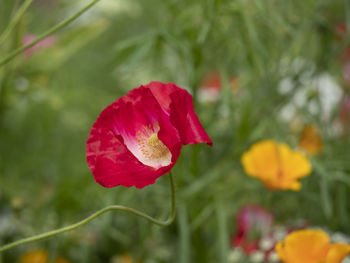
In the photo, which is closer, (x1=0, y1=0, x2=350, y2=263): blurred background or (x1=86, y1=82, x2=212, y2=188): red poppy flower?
(x1=86, y1=82, x2=212, y2=188): red poppy flower

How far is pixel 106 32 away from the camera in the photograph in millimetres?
1654

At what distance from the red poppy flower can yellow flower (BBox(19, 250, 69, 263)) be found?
0.43 meters

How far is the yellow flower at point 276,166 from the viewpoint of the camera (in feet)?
1.91

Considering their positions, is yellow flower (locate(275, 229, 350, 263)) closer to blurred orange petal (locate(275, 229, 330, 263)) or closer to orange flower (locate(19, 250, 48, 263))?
blurred orange petal (locate(275, 229, 330, 263))

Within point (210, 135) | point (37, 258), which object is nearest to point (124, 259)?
point (37, 258)

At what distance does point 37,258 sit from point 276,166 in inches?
17.2

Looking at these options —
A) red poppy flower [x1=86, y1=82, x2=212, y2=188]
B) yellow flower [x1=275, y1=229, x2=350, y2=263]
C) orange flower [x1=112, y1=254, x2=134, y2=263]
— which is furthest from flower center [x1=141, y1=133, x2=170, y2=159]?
orange flower [x1=112, y1=254, x2=134, y2=263]

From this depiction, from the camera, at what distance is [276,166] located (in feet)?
2.06

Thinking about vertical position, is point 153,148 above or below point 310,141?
above

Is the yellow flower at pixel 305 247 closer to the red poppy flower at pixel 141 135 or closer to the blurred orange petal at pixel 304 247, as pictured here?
the blurred orange petal at pixel 304 247

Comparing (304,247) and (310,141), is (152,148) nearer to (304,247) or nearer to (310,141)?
(304,247)

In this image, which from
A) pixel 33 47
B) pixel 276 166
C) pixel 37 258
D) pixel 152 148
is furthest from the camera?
pixel 33 47

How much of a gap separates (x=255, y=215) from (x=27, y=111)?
0.54 metres

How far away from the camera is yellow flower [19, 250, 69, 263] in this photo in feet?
2.54
